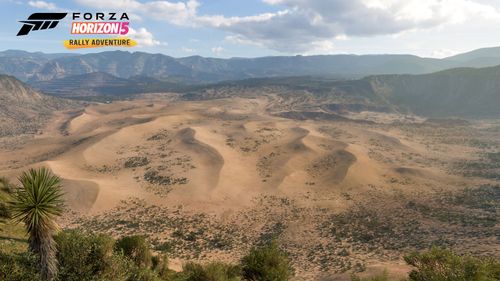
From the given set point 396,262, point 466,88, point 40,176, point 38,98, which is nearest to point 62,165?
Result: point 40,176

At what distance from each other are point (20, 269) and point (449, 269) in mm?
18722

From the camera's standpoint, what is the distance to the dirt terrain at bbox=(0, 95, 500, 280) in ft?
97.6

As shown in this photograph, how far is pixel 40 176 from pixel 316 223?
27425 millimetres

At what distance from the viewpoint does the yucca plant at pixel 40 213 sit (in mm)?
12734

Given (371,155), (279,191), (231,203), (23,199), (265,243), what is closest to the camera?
(23,199)

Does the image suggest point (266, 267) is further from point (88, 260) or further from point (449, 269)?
point (88, 260)

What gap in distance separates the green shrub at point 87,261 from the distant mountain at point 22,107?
9909cm

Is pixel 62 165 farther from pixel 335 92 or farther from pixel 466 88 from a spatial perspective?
pixel 466 88

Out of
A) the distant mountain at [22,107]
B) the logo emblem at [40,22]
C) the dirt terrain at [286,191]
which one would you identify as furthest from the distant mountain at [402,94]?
the logo emblem at [40,22]

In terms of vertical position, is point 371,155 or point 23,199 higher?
point 23,199

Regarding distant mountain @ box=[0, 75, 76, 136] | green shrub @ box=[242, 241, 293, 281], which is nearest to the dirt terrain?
green shrub @ box=[242, 241, 293, 281]

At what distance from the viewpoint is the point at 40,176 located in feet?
43.5

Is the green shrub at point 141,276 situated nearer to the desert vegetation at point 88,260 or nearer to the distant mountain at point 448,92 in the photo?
the desert vegetation at point 88,260

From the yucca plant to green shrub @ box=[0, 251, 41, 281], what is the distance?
0.31 meters
